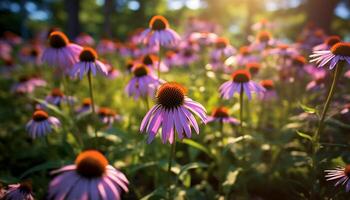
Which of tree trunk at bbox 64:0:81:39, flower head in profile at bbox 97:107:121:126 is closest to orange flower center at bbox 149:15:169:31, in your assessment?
flower head in profile at bbox 97:107:121:126

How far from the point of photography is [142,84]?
3586 mm

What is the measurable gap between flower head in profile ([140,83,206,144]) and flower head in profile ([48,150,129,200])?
51 cm

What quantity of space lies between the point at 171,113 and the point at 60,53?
1590 mm

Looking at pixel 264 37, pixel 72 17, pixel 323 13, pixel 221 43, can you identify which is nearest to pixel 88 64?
pixel 221 43

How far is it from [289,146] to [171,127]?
2206 millimetres

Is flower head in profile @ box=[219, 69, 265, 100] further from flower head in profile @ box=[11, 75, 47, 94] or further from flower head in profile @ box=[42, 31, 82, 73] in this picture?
flower head in profile @ box=[11, 75, 47, 94]

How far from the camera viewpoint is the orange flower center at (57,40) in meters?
3.50

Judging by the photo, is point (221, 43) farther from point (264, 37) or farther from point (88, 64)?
point (88, 64)

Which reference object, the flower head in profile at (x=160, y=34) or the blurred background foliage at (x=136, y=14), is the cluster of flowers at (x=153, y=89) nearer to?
the flower head in profile at (x=160, y=34)

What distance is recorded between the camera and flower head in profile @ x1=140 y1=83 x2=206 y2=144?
2.34 metres

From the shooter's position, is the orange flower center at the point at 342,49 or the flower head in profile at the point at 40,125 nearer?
the orange flower center at the point at 342,49

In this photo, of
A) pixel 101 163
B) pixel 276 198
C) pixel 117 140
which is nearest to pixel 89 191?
pixel 101 163

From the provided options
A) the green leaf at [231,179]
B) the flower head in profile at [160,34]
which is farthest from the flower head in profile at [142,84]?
the green leaf at [231,179]

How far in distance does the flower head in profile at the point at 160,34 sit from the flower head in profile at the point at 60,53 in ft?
2.44
